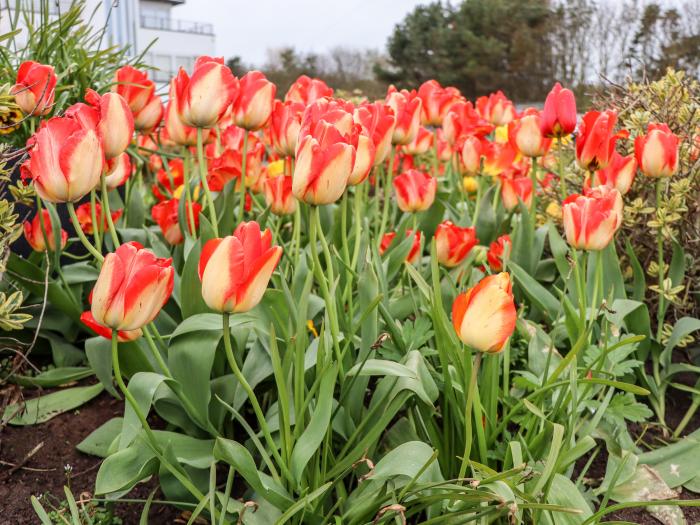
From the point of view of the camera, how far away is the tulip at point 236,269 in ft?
3.24

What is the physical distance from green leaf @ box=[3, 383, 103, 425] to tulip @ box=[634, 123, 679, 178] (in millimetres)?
1480

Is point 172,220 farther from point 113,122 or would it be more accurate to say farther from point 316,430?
point 316,430

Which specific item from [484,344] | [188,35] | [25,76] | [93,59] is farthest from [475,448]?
[188,35]

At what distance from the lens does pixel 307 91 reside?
2.04 m

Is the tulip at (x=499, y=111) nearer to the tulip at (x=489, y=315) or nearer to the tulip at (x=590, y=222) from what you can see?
the tulip at (x=590, y=222)

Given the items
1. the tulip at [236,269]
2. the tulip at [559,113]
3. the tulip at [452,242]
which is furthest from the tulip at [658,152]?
the tulip at [236,269]

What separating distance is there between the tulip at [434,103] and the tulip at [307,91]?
0.54 m

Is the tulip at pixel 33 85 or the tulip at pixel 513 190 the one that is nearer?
the tulip at pixel 33 85

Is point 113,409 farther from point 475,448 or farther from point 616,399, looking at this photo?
point 616,399

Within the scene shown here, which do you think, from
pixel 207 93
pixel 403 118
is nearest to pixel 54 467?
pixel 207 93

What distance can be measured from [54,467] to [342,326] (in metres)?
0.72

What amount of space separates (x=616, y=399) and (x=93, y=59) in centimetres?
176

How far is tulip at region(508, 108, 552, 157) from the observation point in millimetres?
1873

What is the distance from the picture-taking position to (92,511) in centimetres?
132
